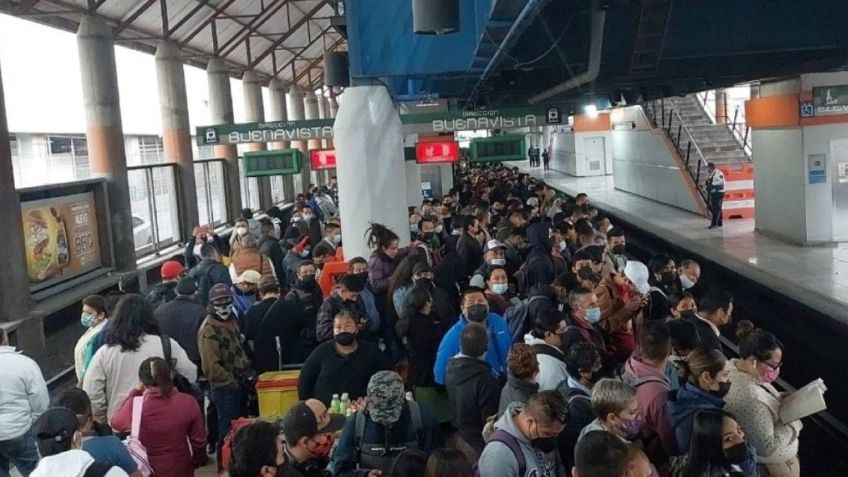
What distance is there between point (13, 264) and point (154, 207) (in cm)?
845

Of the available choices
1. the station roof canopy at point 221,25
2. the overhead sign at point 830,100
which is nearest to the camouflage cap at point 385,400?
the station roof canopy at point 221,25

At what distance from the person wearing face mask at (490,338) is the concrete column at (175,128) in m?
16.8

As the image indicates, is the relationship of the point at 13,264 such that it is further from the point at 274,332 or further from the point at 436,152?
the point at 436,152

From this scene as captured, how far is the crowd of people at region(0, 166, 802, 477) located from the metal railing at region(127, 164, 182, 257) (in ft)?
35.3

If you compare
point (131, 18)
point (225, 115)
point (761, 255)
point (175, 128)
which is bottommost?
point (761, 255)

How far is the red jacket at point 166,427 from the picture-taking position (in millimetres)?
5004

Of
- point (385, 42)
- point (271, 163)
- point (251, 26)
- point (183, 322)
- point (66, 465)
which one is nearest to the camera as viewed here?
point (66, 465)

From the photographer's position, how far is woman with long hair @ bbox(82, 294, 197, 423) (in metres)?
5.86

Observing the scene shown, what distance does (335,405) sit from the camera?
17.9 ft

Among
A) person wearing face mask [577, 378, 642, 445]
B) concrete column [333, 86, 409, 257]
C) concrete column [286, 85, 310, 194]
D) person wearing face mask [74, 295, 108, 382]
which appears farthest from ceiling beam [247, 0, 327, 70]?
person wearing face mask [577, 378, 642, 445]

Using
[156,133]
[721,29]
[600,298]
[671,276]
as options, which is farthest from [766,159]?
[156,133]

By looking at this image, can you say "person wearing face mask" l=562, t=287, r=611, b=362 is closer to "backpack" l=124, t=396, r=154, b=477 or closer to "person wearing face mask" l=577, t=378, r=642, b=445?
"person wearing face mask" l=577, t=378, r=642, b=445

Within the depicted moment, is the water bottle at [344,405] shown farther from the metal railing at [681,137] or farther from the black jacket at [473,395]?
the metal railing at [681,137]

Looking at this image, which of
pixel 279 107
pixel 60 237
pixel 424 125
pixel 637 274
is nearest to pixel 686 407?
pixel 637 274
